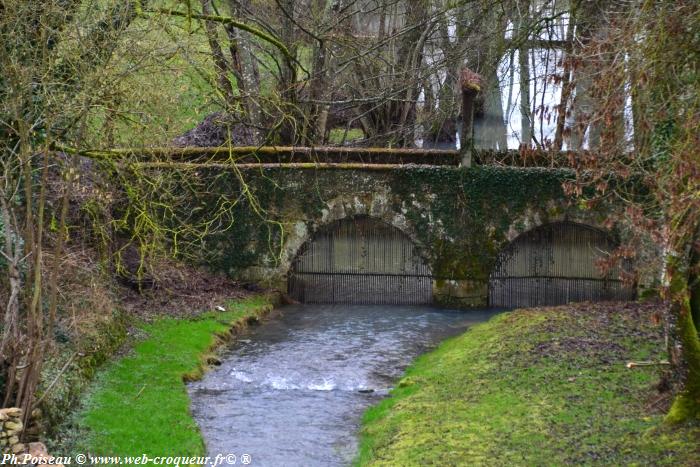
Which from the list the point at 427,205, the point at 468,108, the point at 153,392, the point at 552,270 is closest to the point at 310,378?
the point at 153,392

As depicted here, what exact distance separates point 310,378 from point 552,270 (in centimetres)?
955

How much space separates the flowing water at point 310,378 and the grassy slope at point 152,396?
1.25ft

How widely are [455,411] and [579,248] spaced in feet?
38.6

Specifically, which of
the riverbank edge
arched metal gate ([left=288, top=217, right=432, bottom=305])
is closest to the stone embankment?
the riverbank edge

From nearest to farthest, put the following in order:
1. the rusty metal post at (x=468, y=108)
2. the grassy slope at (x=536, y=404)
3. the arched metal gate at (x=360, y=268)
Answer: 1. the grassy slope at (x=536, y=404)
2. the rusty metal post at (x=468, y=108)
3. the arched metal gate at (x=360, y=268)

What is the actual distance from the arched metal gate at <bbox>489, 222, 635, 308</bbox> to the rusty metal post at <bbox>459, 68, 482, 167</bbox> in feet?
8.60

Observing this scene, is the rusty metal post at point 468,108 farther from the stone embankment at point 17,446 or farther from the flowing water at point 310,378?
the stone embankment at point 17,446

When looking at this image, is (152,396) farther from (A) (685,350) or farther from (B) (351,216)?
(B) (351,216)

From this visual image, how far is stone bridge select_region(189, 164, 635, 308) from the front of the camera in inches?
855

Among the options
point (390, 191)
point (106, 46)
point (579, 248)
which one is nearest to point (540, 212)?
point (579, 248)

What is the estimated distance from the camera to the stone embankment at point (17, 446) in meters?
8.58

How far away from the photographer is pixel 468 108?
69.5ft

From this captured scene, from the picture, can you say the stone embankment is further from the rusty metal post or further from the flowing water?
the rusty metal post

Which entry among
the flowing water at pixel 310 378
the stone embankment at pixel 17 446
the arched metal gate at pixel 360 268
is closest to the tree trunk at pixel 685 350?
the flowing water at pixel 310 378
